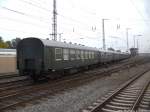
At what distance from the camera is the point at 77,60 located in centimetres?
2439

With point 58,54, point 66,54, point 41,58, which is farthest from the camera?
point 66,54

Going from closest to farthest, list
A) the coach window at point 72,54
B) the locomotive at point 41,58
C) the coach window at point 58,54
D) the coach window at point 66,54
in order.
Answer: the locomotive at point 41,58
the coach window at point 58,54
the coach window at point 66,54
the coach window at point 72,54

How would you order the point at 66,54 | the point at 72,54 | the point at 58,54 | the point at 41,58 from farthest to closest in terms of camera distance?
the point at 72,54 < the point at 66,54 < the point at 58,54 < the point at 41,58

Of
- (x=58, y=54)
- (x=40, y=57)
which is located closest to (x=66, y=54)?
(x=58, y=54)

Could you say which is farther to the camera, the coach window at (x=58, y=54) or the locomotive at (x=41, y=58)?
the coach window at (x=58, y=54)

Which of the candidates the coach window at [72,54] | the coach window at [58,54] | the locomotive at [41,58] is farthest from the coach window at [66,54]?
the coach window at [72,54]

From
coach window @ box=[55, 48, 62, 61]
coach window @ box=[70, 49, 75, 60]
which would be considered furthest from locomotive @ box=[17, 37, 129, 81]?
coach window @ box=[70, 49, 75, 60]

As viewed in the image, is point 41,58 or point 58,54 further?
point 58,54

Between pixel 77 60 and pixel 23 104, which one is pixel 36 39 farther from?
pixel 23 104

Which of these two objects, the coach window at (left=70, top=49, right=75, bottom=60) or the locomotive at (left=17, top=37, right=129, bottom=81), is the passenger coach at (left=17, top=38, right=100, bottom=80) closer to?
the locomotive at (left=17, top=37, right=129, bottom=81)

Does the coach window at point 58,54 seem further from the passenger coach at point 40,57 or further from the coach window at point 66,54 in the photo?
the coach window at point 66,54

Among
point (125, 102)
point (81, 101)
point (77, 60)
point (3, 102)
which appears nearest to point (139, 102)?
point (125, 102)

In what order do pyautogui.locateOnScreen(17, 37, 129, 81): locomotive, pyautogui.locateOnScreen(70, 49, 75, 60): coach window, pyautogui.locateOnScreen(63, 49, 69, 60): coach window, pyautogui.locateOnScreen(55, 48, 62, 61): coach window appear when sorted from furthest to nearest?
1. pyautogui.locateOnScreen(70, 49, 75, 60): coach window
2. pyautogui.locateOnScreen(63, 49, 69, 60): coach window
3. pyautogui.locateOnScreen(55, 48, 62, 61): coach window
4. pyautogui.locateOnScreen(17, 37, 129, 81): locomotive

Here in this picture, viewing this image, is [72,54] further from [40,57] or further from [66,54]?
[40,57]
